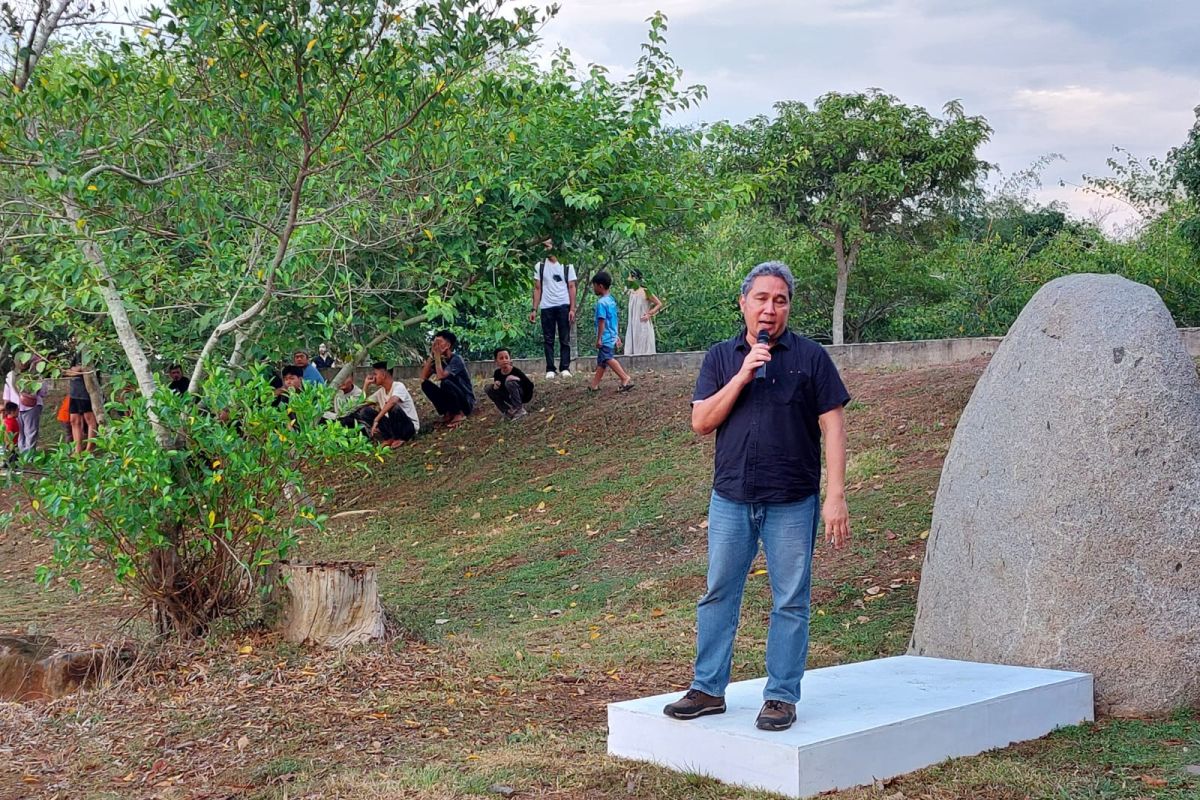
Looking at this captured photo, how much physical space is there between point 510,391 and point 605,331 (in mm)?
1410

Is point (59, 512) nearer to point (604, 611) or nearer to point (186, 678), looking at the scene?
point (186, 678)

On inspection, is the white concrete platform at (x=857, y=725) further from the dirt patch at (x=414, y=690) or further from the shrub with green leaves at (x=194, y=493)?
the shrub with green leaves at (x=194, y=493)

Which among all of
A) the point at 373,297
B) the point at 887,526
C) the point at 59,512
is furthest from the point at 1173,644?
the point at 373,297

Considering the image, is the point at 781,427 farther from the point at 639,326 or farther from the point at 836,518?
the point at 639,326

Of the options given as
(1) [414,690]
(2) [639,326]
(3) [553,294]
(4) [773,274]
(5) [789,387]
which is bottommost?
(1) [414,690]

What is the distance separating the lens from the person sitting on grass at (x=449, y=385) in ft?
52.4

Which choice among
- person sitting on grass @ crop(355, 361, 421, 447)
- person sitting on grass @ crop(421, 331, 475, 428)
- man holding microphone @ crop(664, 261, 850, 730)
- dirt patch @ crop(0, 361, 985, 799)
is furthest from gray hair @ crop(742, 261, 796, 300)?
person sitting on grass @ crop(421, 331, 475, 428)

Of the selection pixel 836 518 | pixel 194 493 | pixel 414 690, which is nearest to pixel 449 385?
pixel 194 493

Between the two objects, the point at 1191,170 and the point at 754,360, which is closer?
the point at 754,360

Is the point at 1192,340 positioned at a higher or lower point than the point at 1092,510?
higher

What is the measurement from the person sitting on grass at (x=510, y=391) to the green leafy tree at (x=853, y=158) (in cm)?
1007

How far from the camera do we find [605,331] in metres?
15.4

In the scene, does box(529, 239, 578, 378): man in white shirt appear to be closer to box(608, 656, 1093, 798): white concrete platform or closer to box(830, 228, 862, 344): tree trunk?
box(830, 228, 862, 344): tree trunk

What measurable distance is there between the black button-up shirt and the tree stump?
344 centimetres
